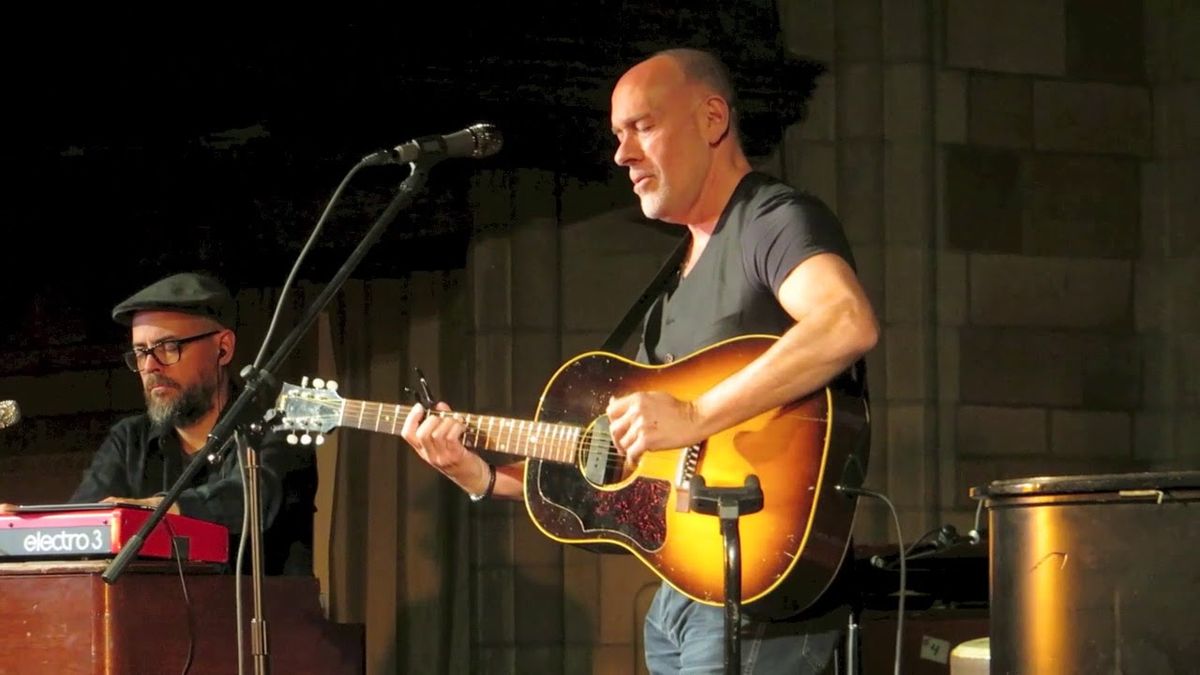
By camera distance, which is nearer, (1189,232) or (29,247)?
(29,247)

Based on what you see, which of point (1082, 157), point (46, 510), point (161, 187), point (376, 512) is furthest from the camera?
point (1082, 157)

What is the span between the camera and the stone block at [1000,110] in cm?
620

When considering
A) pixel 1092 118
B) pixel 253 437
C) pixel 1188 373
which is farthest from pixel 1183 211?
pixel 253 437

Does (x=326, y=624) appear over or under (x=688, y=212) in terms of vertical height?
under

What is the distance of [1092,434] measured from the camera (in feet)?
20.5

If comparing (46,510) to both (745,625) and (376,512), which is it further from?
(376,512)

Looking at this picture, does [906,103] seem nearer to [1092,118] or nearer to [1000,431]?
[1092,118]

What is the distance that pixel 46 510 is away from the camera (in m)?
3.33

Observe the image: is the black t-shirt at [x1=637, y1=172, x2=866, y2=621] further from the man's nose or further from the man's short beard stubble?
the man's short beard stubble

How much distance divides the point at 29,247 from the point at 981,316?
3556 millimetres

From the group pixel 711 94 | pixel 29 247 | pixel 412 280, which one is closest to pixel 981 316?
pixel 412 280

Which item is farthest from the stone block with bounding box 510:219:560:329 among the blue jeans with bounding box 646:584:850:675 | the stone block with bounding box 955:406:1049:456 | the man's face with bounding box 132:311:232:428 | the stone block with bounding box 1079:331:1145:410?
the blue jeans with bounding box 646:584:850:675

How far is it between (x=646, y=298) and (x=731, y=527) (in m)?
0.99

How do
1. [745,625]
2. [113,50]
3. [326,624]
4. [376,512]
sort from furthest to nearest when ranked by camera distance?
[376,512], [113,50], [326,624], [745,625]
